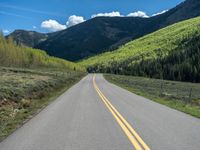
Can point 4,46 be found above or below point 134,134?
above

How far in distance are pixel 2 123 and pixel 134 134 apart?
18.5 feet

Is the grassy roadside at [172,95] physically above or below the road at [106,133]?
below

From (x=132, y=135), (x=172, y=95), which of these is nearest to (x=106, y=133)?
(x=132, y=135)

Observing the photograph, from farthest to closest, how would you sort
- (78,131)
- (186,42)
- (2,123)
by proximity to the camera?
(186,42)
(2,123)
(78,131)

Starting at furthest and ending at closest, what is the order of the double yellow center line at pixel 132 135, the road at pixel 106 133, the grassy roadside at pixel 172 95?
1. the grassy roadside at pixel 172 95
2. the road at pixel 106 133
3. the double yellow center line at pixel 132 135

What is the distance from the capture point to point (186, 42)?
193m

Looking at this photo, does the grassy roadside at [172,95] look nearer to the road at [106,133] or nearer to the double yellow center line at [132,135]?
the road at [106,133]

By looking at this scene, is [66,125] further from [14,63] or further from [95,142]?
[14,63]

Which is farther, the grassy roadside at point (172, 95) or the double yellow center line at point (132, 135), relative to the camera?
the grassy roadside at point (172, 95)

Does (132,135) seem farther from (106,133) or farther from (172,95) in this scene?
(172,95)

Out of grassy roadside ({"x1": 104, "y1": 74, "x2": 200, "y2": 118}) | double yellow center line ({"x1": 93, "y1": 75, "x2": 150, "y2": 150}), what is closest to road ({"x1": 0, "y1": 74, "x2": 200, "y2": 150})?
double yellow center line ({"x1": 93, "y1": 75, "x2": 150, "y2": 150})

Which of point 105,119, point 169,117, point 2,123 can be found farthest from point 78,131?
point 169,117

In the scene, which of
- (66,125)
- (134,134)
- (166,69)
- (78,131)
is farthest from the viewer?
(166,69)

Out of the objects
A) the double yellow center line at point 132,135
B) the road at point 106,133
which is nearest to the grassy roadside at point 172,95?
the road at point 106,133
